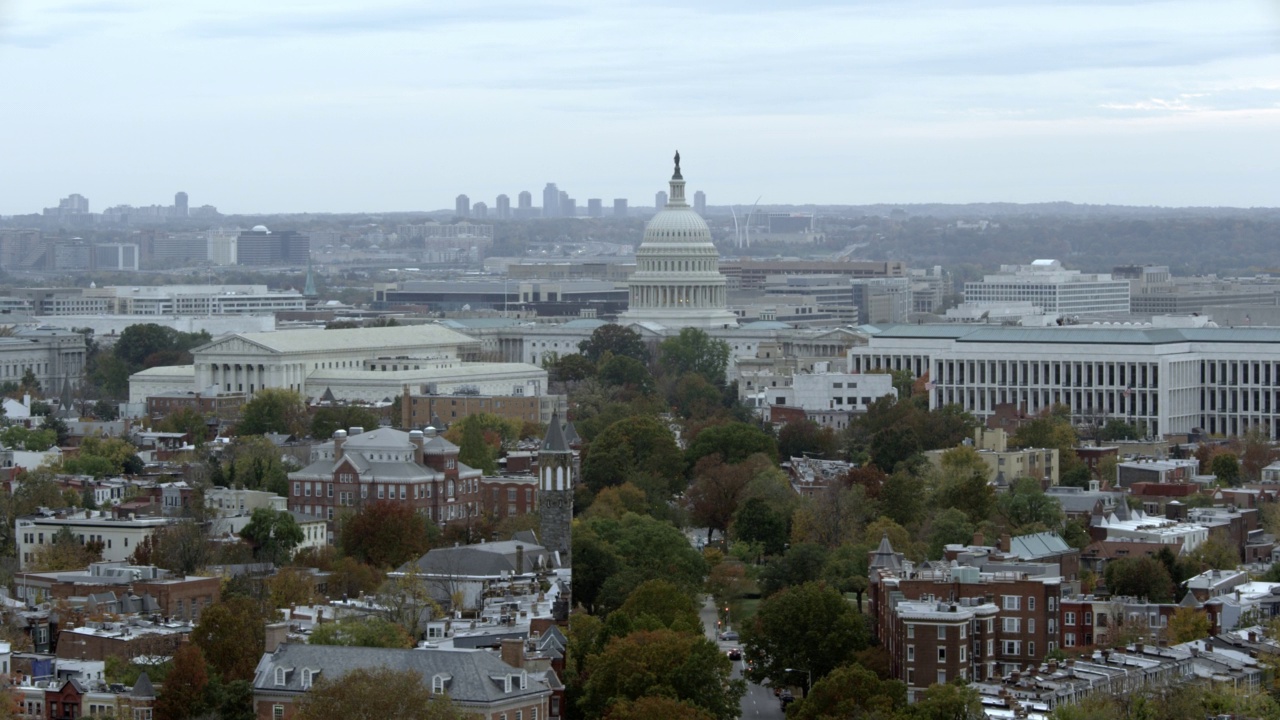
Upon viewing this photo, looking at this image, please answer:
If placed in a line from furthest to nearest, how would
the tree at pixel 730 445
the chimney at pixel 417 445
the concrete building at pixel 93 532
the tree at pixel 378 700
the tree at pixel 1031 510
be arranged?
the tree at pixel 730 445 → the chimney at pixel 417 445 → the tree at pixel 1031 510 → the concrete building at pixel 93 532 → the tree at pixel 378 700

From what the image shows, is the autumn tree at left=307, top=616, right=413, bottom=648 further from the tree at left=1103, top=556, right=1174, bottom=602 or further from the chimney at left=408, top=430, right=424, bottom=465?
the chimney at left=408, top=430, right=424, bottom=465

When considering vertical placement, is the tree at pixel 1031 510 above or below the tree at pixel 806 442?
above

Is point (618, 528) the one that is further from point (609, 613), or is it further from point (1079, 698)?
point (1079, 698)

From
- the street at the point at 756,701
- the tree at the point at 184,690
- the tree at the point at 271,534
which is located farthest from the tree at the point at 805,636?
the tree at the point at 271,534

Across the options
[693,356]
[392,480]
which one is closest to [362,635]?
[392,480]

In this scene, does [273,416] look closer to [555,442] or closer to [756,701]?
[555,442]

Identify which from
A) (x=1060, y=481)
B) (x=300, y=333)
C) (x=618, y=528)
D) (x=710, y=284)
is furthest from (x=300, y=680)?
(x=710, y=284)

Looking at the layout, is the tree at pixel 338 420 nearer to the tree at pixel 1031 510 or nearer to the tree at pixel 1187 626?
the tree at pixel 1031 510
